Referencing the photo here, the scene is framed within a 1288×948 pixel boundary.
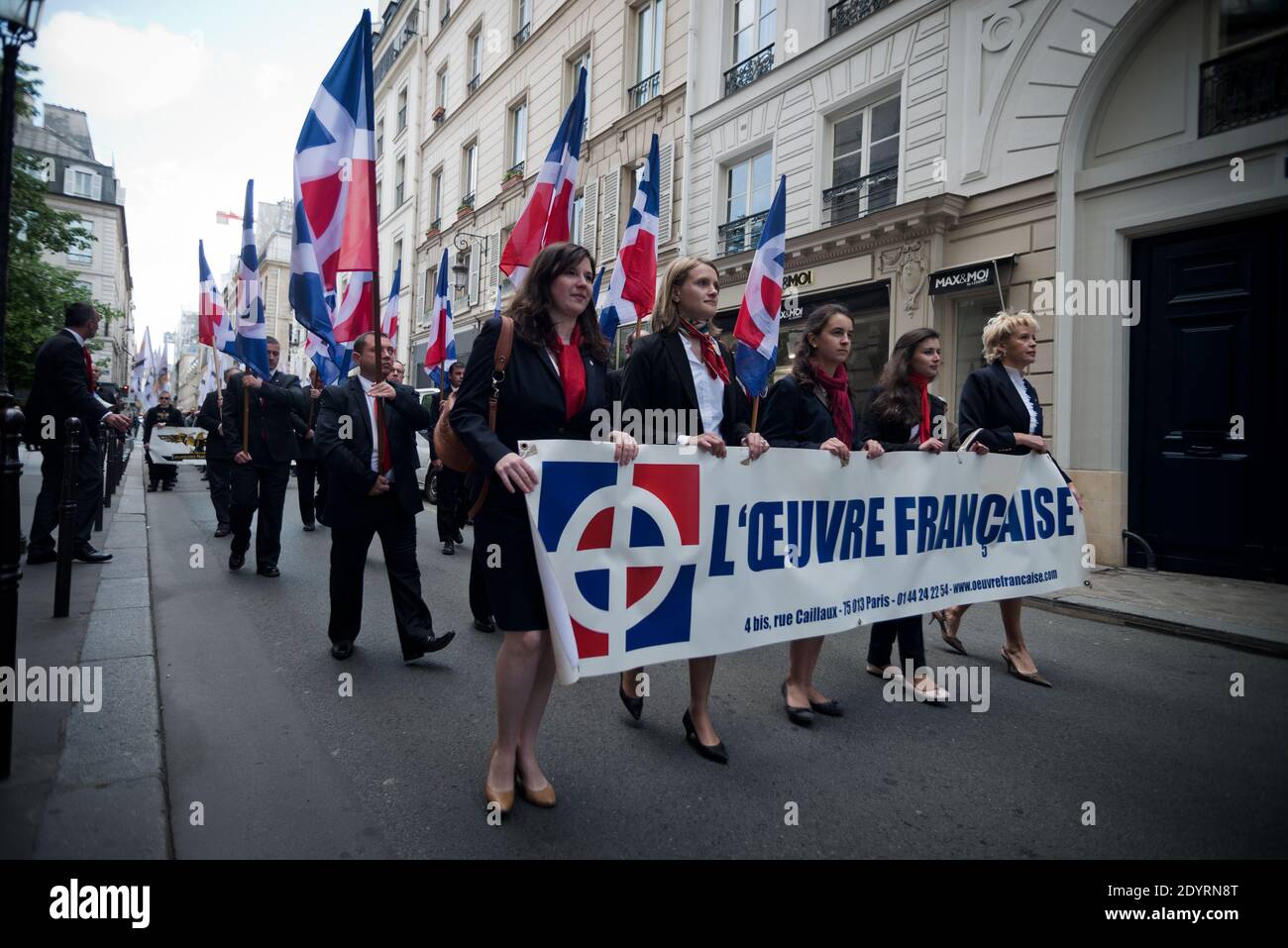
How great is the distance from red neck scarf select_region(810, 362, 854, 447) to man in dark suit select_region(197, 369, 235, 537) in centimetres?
698

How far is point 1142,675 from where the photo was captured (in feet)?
14.9

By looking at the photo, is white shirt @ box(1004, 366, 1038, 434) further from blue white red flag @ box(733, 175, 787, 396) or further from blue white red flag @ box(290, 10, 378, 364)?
blue white red flag @ box(290, 10, 378, 364)

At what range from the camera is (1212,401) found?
8125mm

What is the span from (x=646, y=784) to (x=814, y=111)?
12740 mm

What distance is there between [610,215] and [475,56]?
11.7m

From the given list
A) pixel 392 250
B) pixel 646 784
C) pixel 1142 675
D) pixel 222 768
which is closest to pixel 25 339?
pixel 392 250

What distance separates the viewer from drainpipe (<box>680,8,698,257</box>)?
50.8ft

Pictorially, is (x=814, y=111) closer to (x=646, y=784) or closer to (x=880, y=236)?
(x=880, y=236)

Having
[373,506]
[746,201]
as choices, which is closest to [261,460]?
[373,506]

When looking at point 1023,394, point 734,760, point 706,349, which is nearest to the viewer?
point 734,760

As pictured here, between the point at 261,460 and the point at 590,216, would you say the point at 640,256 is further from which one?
the point at 590,216

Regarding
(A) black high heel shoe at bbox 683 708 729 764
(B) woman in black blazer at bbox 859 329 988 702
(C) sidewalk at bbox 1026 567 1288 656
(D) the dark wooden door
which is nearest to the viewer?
(A) black high heel shoe at bbox 683 708 729 764

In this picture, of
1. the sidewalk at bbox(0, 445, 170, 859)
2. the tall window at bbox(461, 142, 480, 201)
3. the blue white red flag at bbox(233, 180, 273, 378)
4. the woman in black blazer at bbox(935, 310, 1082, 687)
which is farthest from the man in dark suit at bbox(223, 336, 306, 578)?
the tall window at bbox(461, 142, 480, 201)

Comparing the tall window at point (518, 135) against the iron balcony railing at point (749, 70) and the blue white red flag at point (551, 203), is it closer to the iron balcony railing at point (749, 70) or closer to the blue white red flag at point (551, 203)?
the iron balcony railing at point (749, 70)
